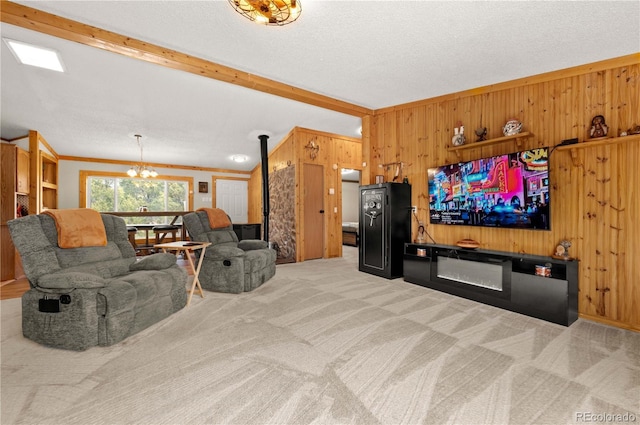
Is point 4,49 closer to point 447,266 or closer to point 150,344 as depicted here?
point 150,344

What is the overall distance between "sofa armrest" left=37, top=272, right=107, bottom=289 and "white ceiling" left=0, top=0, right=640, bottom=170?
7.04 feet

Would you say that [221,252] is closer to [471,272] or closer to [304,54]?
[304,54]

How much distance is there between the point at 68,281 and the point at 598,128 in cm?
471

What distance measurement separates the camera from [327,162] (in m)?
5.95

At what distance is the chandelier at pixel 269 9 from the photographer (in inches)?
78.3

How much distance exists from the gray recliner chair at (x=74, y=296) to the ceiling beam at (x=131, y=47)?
63.5 inches

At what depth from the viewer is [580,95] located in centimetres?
280

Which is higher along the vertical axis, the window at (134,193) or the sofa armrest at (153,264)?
the window at (134,193)

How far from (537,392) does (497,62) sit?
2.99 metres

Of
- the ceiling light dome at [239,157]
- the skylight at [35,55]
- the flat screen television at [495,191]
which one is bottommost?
the flat screen television at [495,191]

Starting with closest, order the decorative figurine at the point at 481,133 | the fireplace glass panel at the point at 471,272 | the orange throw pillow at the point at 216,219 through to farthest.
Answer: the fireplace glass panel at the point at 471,272 → the decorative figurine at the point at 481,133 → the orange throw pillow at the point at 216,219

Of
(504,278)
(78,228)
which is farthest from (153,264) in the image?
(504,278)

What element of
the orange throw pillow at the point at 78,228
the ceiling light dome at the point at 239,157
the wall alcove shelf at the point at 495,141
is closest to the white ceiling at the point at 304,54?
the wall alcove shelf at the point at 495,141

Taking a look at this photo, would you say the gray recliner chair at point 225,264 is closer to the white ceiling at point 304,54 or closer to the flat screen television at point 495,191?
the white ceiling at point 304,54
